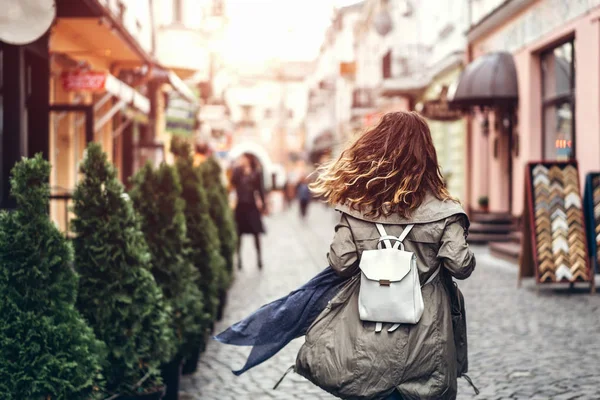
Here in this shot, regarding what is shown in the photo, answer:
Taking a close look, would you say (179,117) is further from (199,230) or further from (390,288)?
(390,288)

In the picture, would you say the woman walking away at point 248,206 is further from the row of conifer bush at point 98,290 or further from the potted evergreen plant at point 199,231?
the row of conifer bush at point 98,290

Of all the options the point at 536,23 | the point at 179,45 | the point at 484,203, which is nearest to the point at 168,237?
the point at 536,23

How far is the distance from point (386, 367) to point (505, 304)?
723 centimetres

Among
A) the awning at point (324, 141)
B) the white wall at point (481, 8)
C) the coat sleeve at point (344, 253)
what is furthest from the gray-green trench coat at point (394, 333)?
the awning at point (324, 141)

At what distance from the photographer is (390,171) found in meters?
3.45

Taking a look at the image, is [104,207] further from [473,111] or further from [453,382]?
[473,111]

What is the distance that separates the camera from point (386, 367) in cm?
329

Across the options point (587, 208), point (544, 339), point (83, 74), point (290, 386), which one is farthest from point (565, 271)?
point (83, 74)

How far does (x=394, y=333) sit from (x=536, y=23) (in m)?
13.8

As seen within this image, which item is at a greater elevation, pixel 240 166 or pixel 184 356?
pixel 240 166

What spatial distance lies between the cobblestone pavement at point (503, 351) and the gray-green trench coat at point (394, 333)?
9.34ft

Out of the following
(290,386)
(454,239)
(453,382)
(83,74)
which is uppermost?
(83,74)

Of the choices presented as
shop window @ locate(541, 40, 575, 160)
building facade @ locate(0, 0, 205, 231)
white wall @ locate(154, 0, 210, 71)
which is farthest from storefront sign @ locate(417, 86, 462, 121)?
building facade @ locate(0, 0, 205, 231)

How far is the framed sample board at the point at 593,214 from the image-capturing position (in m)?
10.8
